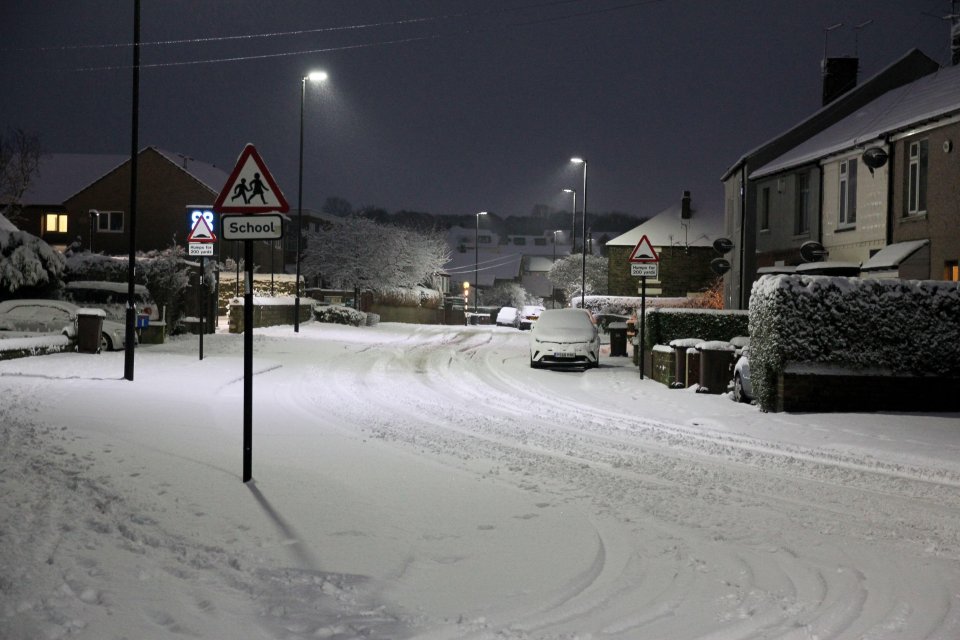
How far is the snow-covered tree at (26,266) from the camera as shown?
83.8ft

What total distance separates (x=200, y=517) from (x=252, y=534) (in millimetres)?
579

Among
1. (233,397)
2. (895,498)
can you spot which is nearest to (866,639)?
(895,498)

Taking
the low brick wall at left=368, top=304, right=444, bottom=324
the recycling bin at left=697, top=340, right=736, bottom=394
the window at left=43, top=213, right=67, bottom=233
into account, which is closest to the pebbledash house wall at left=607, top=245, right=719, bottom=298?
the low brick wall at left=368, top=304, right=444, bottom=324

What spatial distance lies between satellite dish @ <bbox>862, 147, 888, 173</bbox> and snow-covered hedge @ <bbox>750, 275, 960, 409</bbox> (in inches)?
397

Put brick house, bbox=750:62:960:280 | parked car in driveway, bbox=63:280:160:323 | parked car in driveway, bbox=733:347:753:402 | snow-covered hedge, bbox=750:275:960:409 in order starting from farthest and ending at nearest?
parked car in driveway, bbox=63:280:160:323 → brick house, bbox=750:62:960:280 → parked car in driveway, bbox=733:347:753:402 → snow-covered hedge, bbox=750:275:960:409

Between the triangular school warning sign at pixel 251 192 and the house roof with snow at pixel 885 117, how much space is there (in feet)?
59.6

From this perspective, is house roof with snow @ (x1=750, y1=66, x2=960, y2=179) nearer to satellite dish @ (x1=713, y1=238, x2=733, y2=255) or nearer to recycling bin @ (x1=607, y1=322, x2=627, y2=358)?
satellite dish @ (x1=713, y1=238, x2=733, y2=255)

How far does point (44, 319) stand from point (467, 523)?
19359mm

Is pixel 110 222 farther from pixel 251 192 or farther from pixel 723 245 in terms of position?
pixel 251 192

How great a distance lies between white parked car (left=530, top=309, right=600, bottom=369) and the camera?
72.9ft

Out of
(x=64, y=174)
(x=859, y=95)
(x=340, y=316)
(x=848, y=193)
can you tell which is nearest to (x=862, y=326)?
(x=848, y=193)

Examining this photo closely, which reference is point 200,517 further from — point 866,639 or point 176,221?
point 176,221

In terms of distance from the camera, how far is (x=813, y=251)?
85.7 feet

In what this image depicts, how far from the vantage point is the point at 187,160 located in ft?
204
